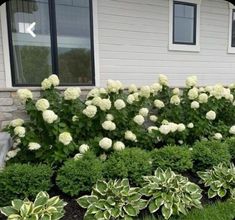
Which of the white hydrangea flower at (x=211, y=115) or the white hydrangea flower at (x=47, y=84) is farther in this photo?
the white hydrangea flower at (x=211, y=115)

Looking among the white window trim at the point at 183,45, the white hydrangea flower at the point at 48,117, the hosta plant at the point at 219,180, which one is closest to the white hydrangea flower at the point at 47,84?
the white hydrangea flower at the point at 48,117

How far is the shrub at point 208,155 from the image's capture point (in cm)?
307

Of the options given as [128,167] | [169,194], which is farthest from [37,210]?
[169,194]

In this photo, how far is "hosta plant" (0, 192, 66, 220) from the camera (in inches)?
85.0

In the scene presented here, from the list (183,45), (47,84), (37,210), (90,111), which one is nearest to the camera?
(37,210)

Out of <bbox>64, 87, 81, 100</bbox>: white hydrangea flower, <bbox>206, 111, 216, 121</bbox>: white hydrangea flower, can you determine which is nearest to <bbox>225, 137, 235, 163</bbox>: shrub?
<bbox>206, 111, 216, 121</bbox>: white hydrangea flower

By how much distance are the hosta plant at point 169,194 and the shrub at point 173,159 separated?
0.20 metres

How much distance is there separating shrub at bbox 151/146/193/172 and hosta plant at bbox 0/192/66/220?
43.8 inches

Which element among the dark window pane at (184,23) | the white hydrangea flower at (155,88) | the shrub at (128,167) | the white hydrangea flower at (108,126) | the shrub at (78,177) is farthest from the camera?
the dark window pane at (184,23)

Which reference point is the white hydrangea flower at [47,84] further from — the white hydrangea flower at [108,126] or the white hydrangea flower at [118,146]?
the white hydrangea flower at [118,146]

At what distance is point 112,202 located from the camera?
2375mm

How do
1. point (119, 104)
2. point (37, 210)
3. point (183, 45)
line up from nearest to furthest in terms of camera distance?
point (37, 210) → point (119, 104) → point (183, 45)

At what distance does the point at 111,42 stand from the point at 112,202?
10.3 ft

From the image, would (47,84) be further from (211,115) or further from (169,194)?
(211,115)
